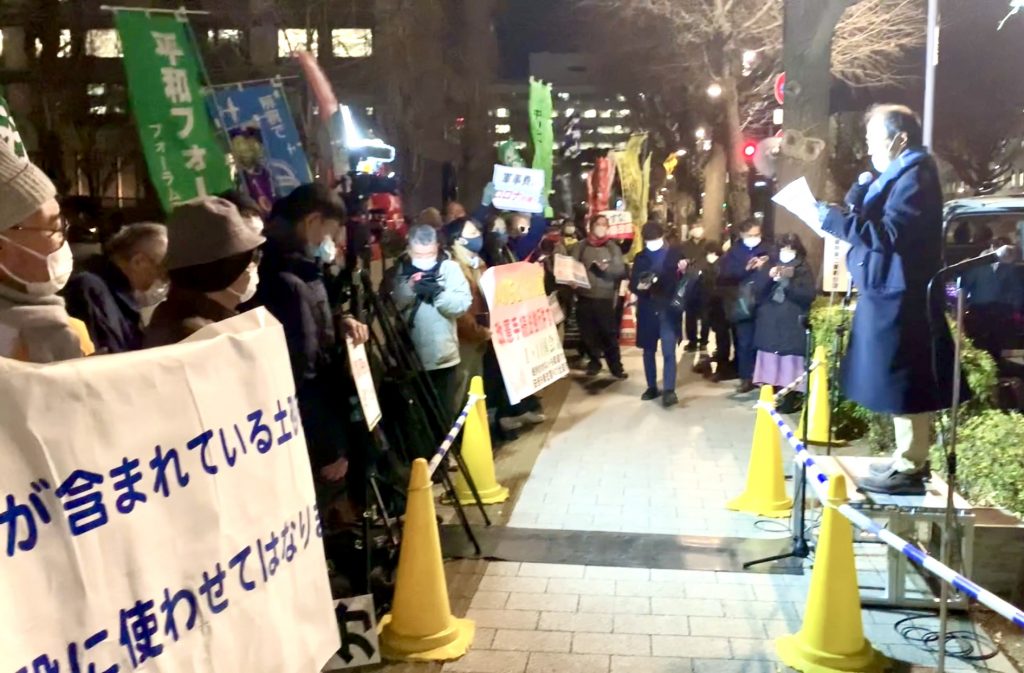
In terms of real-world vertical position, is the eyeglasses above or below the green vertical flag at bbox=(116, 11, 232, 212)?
below

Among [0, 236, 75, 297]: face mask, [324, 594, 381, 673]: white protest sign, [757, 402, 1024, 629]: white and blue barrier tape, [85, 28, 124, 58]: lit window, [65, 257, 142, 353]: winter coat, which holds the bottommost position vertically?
[324, 594, 381, 673]: white protest sign

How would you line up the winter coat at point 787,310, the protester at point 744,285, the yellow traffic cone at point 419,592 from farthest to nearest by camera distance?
the protester at point 744,285 → the winter coat at point 787,310 → the yellow traffic cone at point 419,592

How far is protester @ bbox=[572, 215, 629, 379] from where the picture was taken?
1077 centimetres

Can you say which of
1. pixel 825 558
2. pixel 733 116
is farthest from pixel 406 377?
pixel 733 116

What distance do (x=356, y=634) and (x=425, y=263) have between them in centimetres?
332

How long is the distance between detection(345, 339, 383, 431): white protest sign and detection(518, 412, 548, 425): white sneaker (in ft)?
14.1

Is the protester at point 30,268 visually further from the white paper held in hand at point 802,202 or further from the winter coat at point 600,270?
the winter coat at point 600,270

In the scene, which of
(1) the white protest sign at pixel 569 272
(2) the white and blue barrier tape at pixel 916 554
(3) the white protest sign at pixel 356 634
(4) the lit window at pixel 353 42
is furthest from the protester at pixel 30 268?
(4) the lit window at pixel 353 42

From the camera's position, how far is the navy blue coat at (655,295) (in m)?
9.88

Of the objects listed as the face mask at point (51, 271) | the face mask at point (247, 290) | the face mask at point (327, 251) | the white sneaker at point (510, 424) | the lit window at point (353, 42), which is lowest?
the white sneaker at point (510, 424)

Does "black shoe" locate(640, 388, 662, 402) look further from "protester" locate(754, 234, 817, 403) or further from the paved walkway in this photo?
the paved walkway

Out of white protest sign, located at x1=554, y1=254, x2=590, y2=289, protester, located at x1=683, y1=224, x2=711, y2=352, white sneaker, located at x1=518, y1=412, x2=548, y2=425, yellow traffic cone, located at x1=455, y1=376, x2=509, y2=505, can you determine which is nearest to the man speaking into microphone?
yellow traffic cone, located at x1=455, y1=376, x2=509, y2=505

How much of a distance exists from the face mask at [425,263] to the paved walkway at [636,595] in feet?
6.17

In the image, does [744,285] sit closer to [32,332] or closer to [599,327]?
[599,327]
